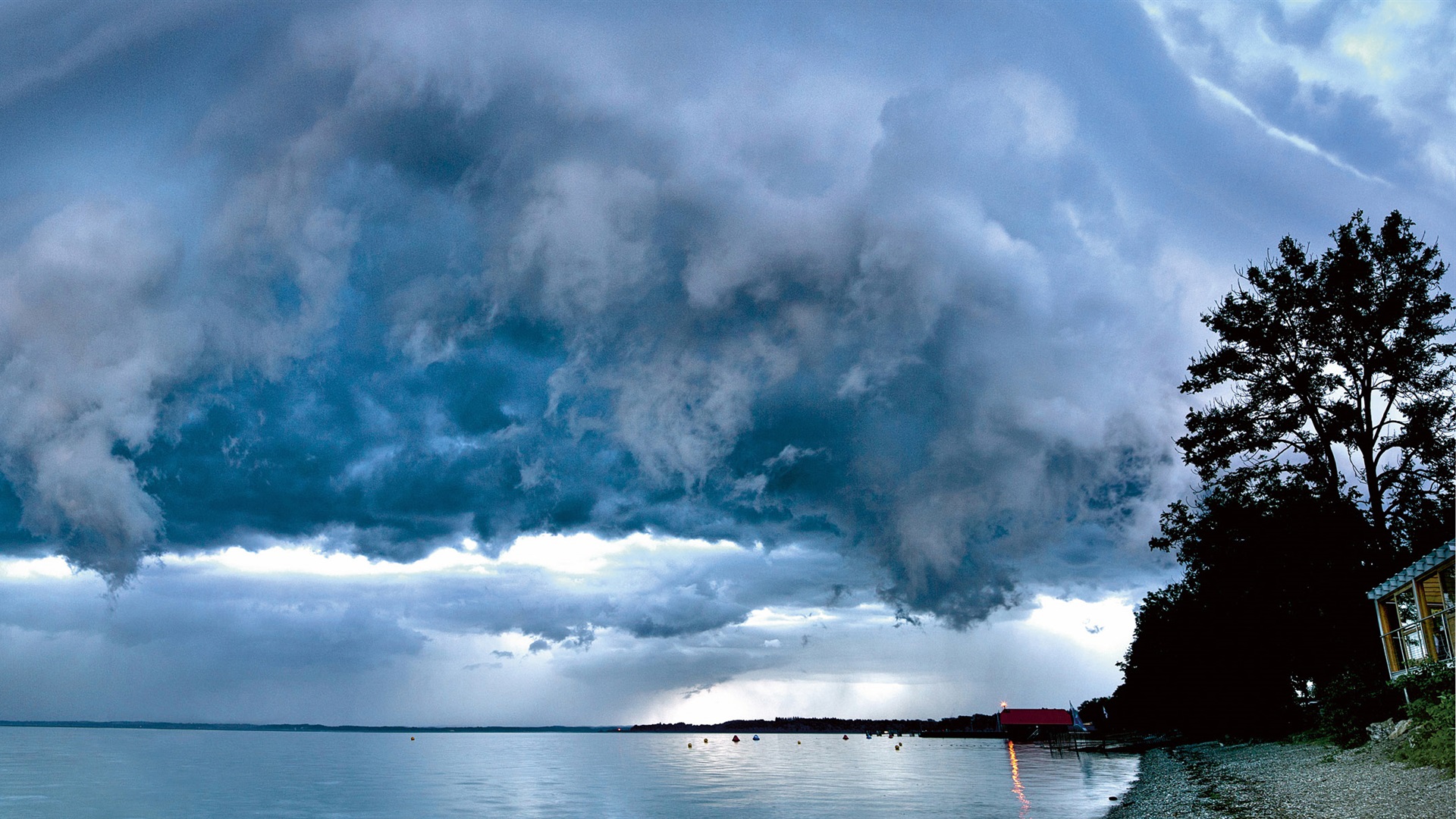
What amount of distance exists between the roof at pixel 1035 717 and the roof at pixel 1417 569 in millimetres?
84176

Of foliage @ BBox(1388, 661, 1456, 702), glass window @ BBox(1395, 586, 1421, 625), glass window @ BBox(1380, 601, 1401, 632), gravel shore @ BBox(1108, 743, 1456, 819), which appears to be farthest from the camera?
glass window @ BBox(1380, 601, 1401, 632)

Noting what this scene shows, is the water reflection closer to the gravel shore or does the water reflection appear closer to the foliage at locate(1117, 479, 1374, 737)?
the gravel shore

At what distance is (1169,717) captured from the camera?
7662 cm

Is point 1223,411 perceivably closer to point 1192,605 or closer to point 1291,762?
point 1291,762

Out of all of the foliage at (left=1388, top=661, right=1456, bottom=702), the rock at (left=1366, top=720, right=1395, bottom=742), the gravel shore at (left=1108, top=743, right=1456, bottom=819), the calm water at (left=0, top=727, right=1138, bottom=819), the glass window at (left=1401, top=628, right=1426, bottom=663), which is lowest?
the calm water at (left=0, top=727, right=1138, bottom=819)

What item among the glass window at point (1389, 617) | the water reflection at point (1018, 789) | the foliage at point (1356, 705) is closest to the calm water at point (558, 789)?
the water reflection at point (1018, 789)

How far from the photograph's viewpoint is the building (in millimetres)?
29719

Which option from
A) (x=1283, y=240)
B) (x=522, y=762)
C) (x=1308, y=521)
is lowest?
(x=522, y=762)

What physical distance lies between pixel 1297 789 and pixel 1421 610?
1112 centimetres

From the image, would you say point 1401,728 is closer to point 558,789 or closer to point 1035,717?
point 558,789

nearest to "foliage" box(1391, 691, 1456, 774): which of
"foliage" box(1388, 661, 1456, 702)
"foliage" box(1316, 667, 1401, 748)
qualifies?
"foliage" box(1388, 661, 1456, 702)

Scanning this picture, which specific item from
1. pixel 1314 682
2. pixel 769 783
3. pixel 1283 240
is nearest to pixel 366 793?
pixel 769 783

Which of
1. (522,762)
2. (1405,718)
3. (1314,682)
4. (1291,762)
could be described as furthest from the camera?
(522,762)

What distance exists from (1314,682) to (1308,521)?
Result: 1662 centimetres
